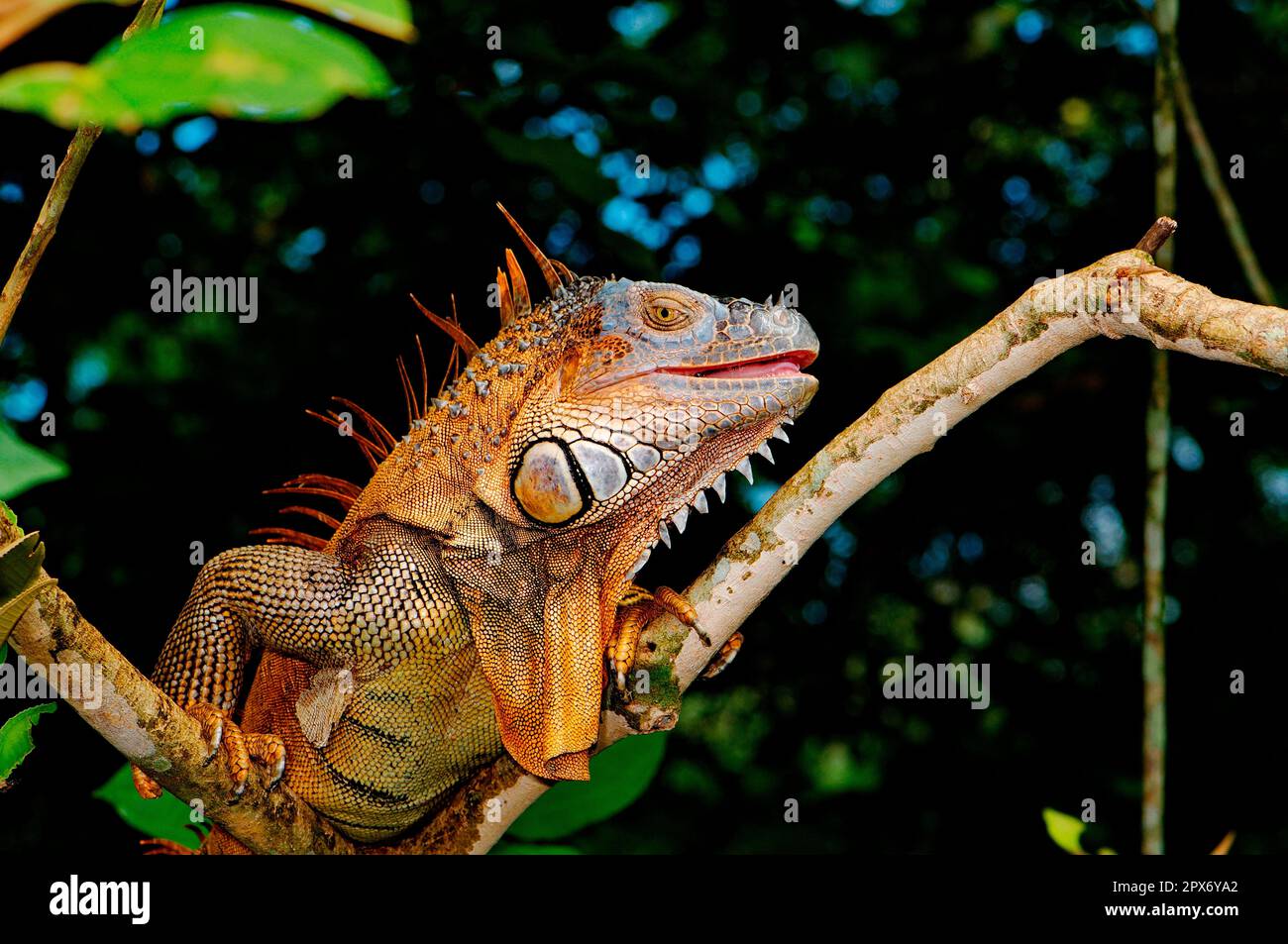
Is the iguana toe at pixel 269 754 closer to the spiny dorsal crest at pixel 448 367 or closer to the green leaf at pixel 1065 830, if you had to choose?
the spiny dorsal crest at pixel 448 367

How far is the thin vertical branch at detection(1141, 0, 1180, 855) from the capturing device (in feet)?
12.4

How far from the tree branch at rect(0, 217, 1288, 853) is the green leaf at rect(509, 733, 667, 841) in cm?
27

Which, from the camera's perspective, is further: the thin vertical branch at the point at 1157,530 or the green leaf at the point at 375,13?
the thin vertical branch at the point at 1157,530

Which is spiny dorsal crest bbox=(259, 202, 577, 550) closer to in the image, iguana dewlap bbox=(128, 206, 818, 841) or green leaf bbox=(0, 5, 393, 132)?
iguana dewlap bbox=(128, 206, 818, 841)

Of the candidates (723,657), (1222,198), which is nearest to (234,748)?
(723,657)

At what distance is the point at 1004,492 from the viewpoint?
18.7 ft

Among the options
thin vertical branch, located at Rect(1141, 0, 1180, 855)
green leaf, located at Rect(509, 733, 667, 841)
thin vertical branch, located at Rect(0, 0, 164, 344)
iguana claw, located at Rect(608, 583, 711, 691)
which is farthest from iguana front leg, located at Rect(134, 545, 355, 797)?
thin vertical branch, located at Rect(1141, 0, 1180, 855)

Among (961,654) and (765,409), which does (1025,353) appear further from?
(961,654)

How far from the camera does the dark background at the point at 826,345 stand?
4508 mm

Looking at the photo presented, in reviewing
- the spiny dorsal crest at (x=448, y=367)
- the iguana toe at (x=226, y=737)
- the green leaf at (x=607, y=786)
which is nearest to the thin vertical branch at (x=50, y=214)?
the spiny dorsal crest at (x=448, y=367)

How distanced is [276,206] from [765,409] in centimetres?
312

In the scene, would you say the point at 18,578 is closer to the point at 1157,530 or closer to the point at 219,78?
the point at 219,78

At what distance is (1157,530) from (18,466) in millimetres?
3500

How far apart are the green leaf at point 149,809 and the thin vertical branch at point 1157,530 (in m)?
2.71
